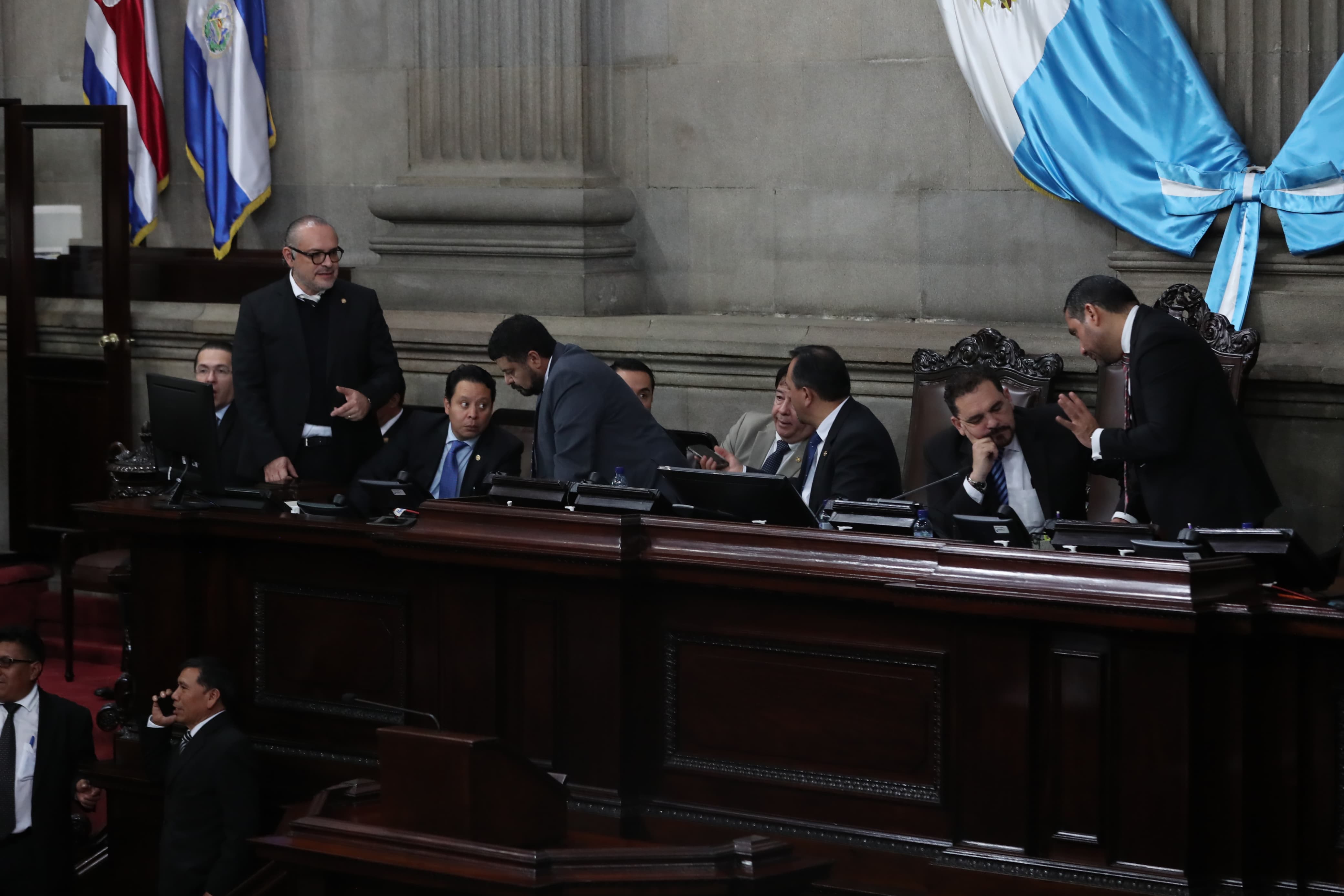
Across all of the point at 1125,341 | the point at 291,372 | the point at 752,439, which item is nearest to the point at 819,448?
the point at 1125,341

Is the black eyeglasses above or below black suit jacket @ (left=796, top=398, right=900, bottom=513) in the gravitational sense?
above

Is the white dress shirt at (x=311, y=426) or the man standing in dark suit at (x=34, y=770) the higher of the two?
the white dress shirt at (x=311, y=426)

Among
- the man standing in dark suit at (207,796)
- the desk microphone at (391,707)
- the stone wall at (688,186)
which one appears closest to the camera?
the desk microphone at (391,707)

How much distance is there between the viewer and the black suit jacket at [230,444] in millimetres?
6188

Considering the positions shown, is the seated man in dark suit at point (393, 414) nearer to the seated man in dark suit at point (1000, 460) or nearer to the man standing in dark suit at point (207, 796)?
the man standing in dark suit at point (207, 796)

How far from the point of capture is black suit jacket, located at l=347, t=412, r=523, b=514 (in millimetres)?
5562

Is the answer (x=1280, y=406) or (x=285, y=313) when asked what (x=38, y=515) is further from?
(x=1280, y=406)

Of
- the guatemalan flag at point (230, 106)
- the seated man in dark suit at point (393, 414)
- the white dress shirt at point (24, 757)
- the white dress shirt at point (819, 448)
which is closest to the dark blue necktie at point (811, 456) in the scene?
the white dress shirt at point (819, 448)

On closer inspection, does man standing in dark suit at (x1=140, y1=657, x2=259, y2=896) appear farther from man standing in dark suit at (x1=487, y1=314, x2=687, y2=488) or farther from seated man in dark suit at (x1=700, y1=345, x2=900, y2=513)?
seated man in dark suit at (x1=700, y1=345, x2=900, y2=513)

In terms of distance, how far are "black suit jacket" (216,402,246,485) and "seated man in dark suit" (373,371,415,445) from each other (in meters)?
0.46

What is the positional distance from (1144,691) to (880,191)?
341 cm

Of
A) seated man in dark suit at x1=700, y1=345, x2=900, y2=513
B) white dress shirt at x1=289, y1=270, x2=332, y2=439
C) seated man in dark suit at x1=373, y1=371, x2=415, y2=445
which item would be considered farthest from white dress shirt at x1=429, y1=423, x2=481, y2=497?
seated man in dark suit at x1=700, y1=345, x2=900, y2=513

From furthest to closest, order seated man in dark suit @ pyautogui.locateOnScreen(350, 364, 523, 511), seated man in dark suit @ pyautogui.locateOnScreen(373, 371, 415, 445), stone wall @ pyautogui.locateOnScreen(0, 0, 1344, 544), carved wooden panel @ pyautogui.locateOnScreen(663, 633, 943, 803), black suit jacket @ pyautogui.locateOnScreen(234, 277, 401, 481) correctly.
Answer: stone wall @ pyautogui.locateOnScreen(0, 0, 1344, 544) < seated man in dark suit @ pyautogui.locateOnScreen(373, 371, 415, 445) < black suit jacket @ pyautogui.locateOnScreen(234, 277, 401, 481) < seated man in dark suit @ pyautogui.locateOnScreen(350, 364, 523, 511) < carved wooden panel @ pyautogui.locateOnScreen(663, 633, 943, 803)

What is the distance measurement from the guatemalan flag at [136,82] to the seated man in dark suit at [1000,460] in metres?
4.40
